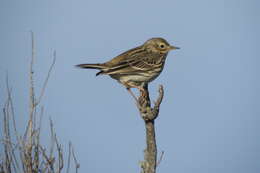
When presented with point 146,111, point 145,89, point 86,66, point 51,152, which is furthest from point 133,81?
point 51,152

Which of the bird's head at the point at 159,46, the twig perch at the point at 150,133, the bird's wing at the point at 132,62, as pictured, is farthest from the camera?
the bird's head at the point at 159,46

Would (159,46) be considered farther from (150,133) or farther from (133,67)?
(150,133)

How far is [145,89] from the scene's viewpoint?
35.3ft

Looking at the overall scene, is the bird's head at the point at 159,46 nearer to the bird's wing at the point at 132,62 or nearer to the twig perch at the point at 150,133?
the bird's wing at the point at 132,62

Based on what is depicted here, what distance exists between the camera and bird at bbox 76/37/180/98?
1076cm

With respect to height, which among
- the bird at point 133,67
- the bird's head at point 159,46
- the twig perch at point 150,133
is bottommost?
the twig perch at point 150,133

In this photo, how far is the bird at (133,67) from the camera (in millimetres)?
10758


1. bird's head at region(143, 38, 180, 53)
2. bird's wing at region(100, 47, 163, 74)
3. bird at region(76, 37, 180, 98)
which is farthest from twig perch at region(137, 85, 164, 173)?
bird's head at region(143, 38, 180, 53)

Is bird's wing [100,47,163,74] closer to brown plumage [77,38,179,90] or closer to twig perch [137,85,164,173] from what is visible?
brown plumage [77,38,179,90]

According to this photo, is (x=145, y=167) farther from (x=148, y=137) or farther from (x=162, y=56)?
(x=162, y=56)

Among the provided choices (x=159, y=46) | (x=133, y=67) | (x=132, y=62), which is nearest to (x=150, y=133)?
(x=133, y=67)

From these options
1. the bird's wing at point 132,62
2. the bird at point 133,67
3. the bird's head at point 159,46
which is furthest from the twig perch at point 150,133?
the bird's head at point 159,46

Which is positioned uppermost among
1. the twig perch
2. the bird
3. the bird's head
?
the bird's head

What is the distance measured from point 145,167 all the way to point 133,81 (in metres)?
3.03
